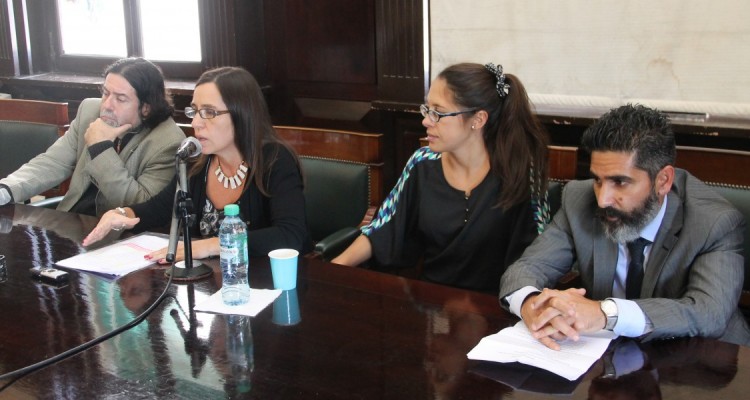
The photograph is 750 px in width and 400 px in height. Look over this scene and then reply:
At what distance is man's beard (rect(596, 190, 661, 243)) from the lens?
1.73m

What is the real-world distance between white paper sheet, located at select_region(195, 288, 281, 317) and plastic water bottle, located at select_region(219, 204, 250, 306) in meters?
0.02

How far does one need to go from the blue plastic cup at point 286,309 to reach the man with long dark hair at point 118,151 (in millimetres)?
1100

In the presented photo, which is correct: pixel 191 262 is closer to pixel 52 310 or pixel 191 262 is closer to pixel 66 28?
pixel 52 310

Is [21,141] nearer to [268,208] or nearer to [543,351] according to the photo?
[268,208]

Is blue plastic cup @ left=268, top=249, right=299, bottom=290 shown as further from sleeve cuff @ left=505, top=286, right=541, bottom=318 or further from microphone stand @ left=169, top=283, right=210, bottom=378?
sleeve cuff @ left=505, top=286, right=541, bottom=318

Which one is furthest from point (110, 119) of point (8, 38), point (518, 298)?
point (8, 38)

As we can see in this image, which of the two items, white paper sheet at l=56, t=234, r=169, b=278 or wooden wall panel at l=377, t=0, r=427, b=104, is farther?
wooden wall panel at l=377, t=0, r=427, b=104

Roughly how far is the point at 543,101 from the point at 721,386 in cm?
182

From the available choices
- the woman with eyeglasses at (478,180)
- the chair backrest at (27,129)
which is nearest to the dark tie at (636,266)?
the woman with eyeglasses at (478,180)

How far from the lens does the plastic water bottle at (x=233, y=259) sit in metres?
1.75

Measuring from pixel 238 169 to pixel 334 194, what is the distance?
1.45 ft

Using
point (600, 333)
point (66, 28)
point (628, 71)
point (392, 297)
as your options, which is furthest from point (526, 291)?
point (66, 28)

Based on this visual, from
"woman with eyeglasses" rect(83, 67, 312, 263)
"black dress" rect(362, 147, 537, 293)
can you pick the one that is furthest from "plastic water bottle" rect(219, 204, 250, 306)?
"black dress" rect(362, 147, 537, 293)

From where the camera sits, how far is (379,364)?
1416mm
